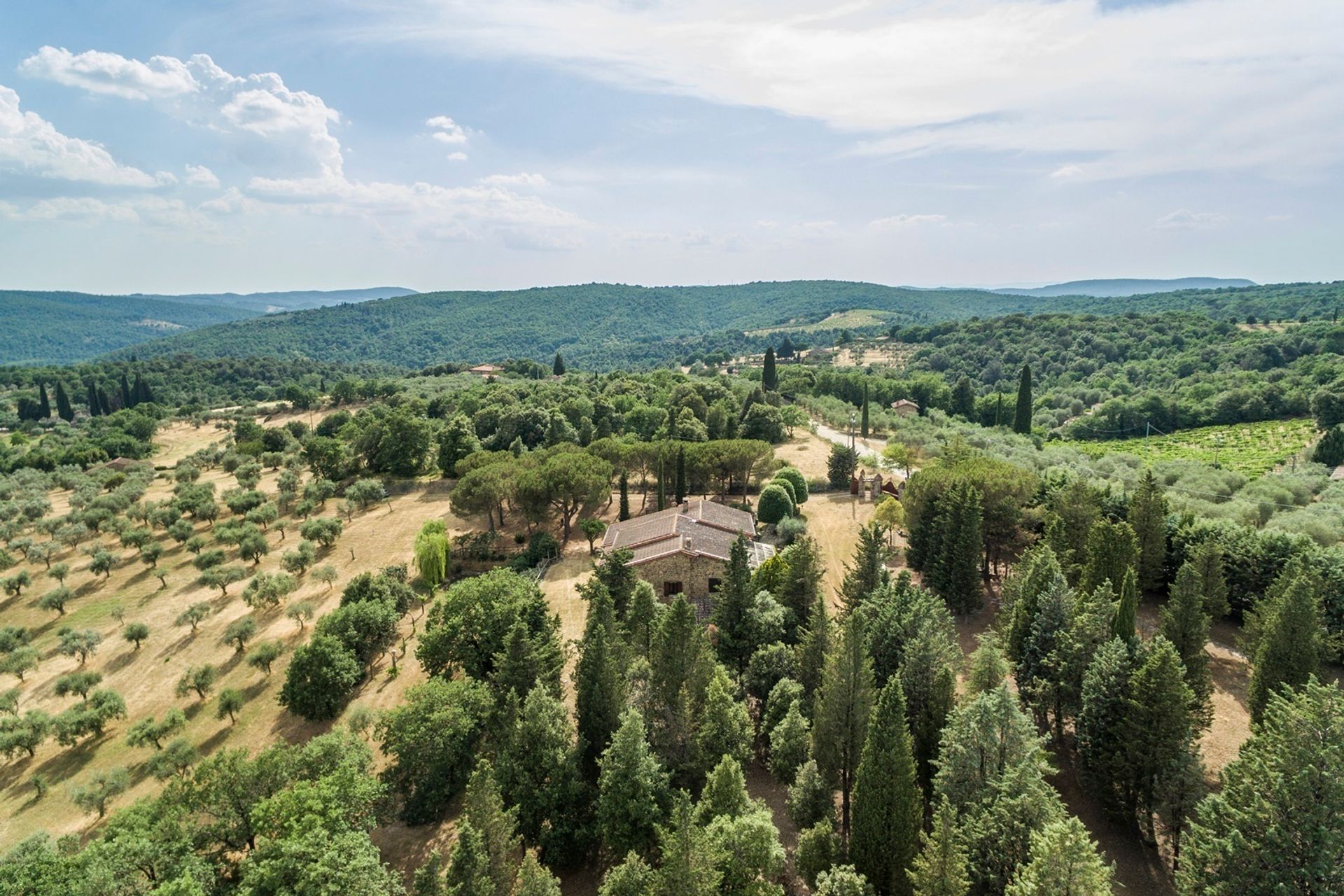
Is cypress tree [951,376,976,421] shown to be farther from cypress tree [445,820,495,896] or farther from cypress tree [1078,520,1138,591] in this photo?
cypress tree [445,820,495,896]

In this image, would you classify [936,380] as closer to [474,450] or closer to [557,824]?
[474,450]

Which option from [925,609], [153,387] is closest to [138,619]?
[925,609]

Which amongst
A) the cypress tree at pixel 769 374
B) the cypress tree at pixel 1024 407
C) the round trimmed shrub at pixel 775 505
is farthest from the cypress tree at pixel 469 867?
the cypress tree at pixel 769 374

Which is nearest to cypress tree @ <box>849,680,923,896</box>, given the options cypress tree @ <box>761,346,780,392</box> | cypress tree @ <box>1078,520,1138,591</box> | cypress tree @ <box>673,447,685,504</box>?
cypress tree @ <box>1078,520,1138,591</box>

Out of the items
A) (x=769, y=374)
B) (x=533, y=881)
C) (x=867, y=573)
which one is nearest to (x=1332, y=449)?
(x=867, y=573)

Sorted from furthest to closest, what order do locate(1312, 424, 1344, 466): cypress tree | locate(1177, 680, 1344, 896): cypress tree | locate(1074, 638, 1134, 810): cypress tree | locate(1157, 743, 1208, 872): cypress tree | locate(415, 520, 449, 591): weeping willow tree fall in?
locate(1312, 424, 1344, 466): cypress tree < locate(415, 520, 449, 591): weeping willow tree < locate(1074, 638, 1134, 810): cypress tree < locate(1157, 743, 1208, 872): cypress tree < locate(1177, 680, 1344, 896): cypress tree

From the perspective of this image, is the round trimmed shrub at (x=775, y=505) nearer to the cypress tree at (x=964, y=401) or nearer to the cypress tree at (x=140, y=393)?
the cypress tree at (x=964, y=401)

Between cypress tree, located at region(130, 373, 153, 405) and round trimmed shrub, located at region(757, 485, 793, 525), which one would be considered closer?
round trimmed shrub, located at region(757, 485, 793, 525)
